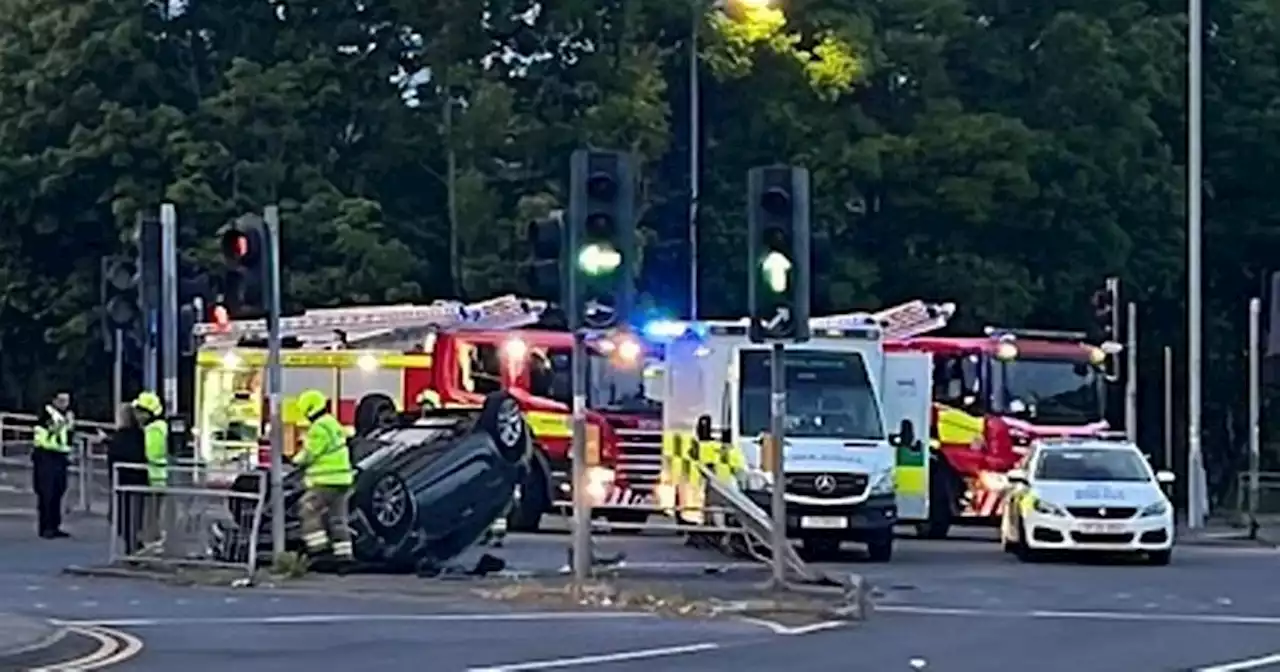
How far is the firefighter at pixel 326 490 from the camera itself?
1103 inches

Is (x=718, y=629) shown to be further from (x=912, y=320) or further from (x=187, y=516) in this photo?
(x=912, y=320)

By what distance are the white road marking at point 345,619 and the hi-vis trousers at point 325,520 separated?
4.15 m

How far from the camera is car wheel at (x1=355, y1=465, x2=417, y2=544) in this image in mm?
28172

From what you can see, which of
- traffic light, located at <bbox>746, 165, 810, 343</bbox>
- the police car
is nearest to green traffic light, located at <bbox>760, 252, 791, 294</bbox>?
traffic light, located at <bbox>746, 165, 810, 343</bbox>

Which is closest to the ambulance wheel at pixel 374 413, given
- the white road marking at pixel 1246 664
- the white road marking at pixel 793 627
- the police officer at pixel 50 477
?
the police officer at pixel 50 477

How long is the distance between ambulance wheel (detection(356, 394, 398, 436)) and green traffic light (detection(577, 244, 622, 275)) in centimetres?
774

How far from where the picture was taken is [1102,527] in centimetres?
3372

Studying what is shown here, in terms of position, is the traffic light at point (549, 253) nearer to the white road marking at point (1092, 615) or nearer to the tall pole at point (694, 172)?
the white road marking at point (1092, 615)

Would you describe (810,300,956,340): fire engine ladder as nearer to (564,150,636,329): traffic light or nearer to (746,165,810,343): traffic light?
(746,165,810,343): traffic light

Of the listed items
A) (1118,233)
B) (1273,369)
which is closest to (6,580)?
(1273,369)

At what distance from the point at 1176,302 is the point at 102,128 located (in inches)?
830

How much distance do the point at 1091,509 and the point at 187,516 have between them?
10.4 meters

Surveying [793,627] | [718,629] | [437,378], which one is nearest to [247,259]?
[718,629]

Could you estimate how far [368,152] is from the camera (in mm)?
56656
